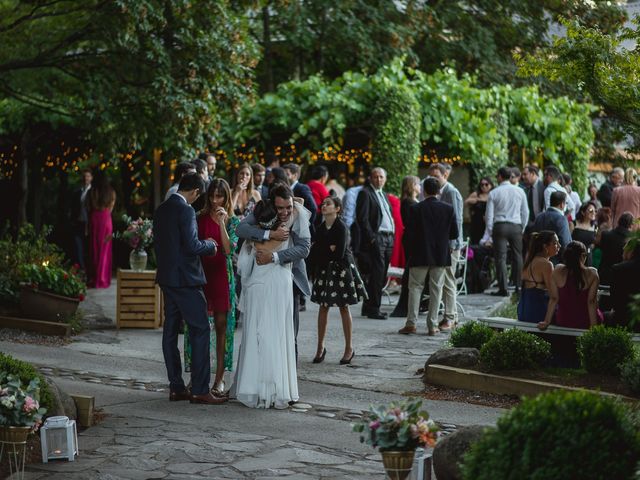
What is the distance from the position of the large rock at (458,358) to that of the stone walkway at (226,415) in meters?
0.33

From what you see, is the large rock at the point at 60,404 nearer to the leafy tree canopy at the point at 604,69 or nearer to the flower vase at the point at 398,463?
the flower vase at the point at 398,463

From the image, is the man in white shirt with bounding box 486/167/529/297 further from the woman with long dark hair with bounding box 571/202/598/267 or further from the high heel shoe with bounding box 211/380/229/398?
the high heel shoe with bounding box 211/380/229/398

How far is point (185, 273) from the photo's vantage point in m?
9.83

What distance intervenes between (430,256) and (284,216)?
442cm

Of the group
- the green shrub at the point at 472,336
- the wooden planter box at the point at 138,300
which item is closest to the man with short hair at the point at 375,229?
the wooden planter box at the point at 138,300

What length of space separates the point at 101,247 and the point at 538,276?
10070 mm

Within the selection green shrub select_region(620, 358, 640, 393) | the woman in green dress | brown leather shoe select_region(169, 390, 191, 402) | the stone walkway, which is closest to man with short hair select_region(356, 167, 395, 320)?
the stone walkway

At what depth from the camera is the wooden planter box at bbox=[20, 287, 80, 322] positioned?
46.1ft

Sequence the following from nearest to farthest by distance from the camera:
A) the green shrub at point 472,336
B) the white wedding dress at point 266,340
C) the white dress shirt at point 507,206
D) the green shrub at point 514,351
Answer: the white wedding dress at point 266,340, the green shrub at point 514,351, the green shrub at point 472,336, the white dress shirt at point 507,206

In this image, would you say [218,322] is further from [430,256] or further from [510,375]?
[430,256]

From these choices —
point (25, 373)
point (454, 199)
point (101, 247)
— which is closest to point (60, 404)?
point (25, 373)

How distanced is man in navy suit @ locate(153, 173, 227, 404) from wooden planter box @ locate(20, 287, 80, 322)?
14.5 ft

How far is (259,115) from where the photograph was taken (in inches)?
874

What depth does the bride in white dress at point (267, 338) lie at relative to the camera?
9.81 m
